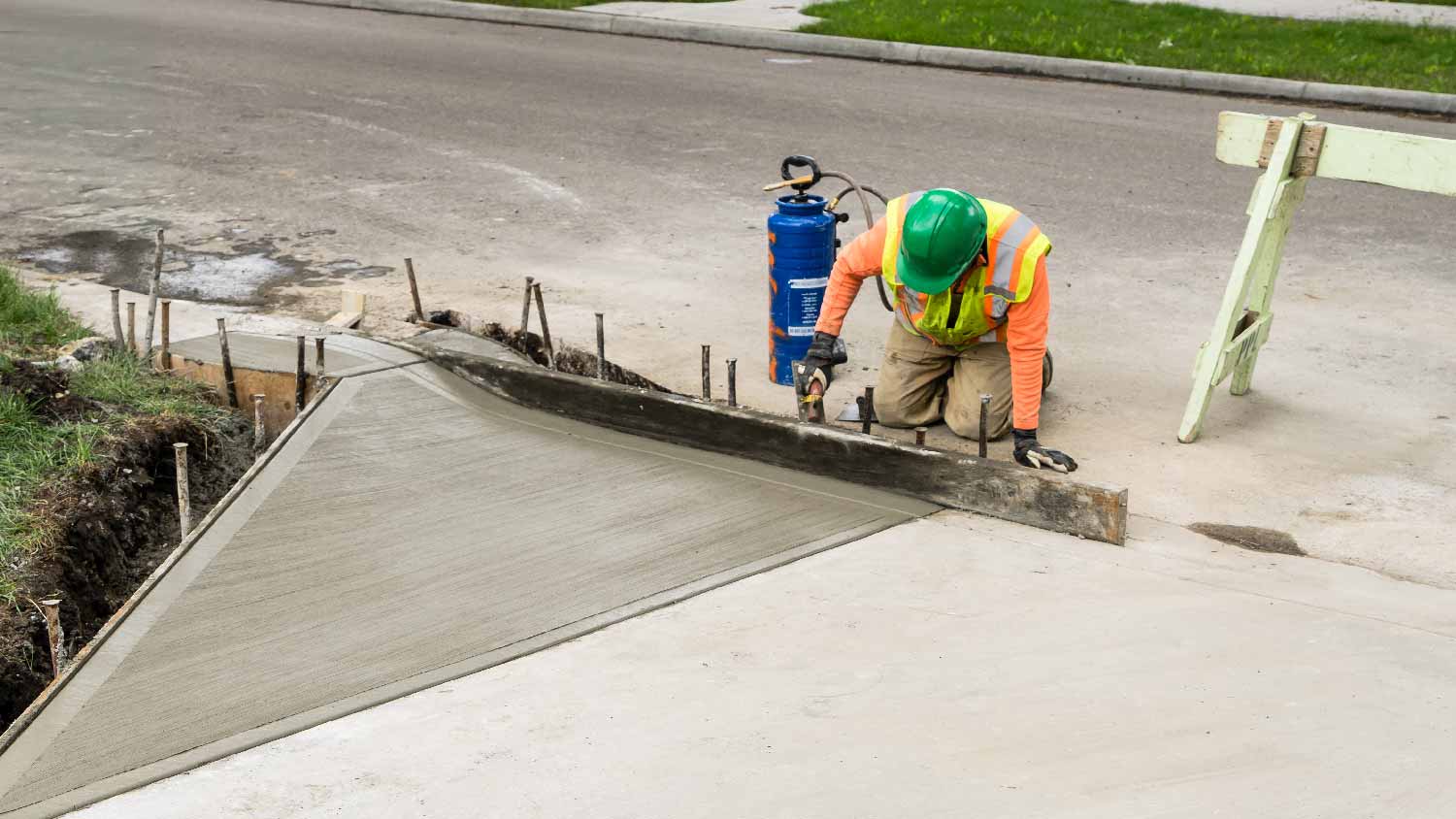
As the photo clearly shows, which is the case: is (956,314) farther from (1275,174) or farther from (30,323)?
(30,323)

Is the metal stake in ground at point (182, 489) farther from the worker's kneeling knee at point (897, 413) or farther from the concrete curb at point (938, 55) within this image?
the concrete curb at point (938, 55)

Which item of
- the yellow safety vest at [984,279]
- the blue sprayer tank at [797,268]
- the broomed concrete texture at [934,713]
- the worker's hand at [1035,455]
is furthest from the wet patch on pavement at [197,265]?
the broomed concrete texture at [934,713]

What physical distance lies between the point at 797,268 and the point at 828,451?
133 cm

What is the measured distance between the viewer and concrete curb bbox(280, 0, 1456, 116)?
11.1 meters

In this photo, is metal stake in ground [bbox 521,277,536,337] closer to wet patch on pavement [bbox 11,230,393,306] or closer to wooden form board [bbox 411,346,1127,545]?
wooden form board [bbox 411,346,1127,545]

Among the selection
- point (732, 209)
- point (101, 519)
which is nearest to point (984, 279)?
point (101, 519)

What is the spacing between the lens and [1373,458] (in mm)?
5098

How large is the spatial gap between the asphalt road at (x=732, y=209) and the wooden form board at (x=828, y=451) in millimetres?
508

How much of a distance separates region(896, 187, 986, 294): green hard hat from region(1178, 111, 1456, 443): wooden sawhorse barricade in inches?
39.2

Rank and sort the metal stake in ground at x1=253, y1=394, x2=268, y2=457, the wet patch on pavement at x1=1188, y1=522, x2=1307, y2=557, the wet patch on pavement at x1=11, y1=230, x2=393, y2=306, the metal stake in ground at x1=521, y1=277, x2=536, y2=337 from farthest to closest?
the wet patch on pavement at x1=11, y1=230, x2=393, y2=306 → the metal stake in ground at x1=521, y1=277, x2=536, y2=337 → the metal stake in ground at x1=253, y1=394, x2=268, y2=457 → the wet patch on pavement at x1=1188, y1=522, x2=1307, y2=557

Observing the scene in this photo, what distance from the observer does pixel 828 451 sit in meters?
4.66

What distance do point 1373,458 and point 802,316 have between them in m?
2.19

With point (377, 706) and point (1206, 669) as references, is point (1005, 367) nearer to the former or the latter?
point (1206, 669)

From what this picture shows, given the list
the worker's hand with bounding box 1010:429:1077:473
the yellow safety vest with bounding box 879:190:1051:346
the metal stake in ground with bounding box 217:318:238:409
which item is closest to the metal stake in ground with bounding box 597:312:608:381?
the yellow safety vest with bounding box 879:190:1051:346
